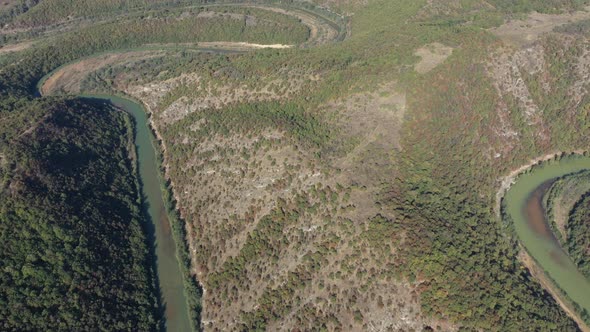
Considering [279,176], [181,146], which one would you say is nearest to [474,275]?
[279,176]

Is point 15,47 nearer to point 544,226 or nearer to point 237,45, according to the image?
point 237,45

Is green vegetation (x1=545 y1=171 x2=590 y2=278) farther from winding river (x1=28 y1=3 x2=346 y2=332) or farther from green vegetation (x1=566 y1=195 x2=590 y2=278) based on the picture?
winding river (x1=28 y1=3 x2=346 y2=332)

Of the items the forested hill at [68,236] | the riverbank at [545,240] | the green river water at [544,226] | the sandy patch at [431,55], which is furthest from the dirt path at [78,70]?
the green river water at [544,226]

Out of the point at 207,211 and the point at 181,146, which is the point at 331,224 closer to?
the point at 207,211

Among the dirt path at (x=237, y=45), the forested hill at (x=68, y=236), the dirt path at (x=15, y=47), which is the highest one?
the dirt path at (x=15, y=47)

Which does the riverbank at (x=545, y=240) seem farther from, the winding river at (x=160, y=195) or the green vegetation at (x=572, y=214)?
the winding river at (x=160, y=195)

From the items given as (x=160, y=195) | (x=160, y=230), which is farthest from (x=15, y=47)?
(x=160, y=230)

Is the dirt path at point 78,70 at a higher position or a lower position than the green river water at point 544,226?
higher
